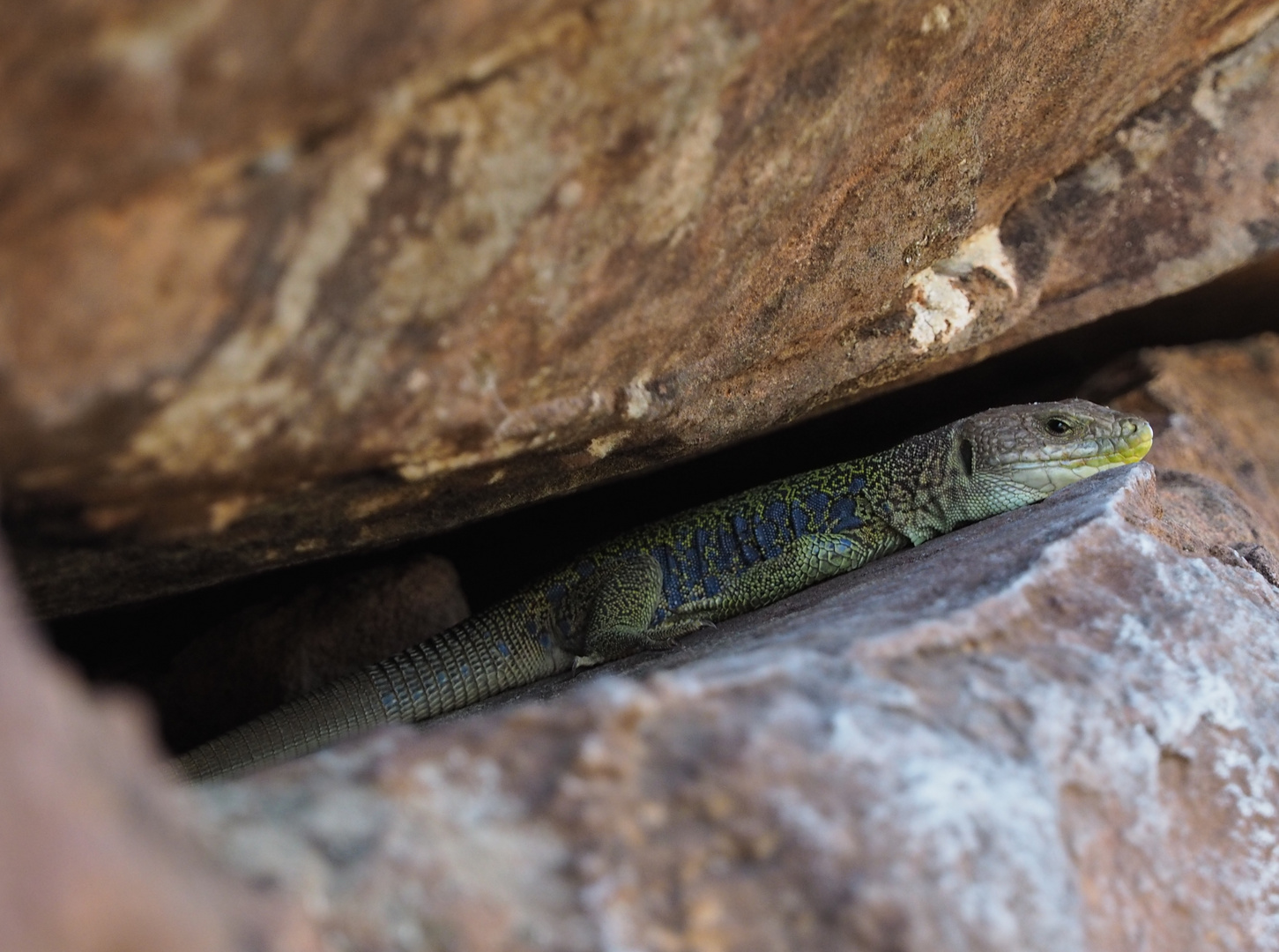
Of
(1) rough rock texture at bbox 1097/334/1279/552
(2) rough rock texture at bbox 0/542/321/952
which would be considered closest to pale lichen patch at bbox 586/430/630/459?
(2) rough rock texture at bbox 0/542/321/952

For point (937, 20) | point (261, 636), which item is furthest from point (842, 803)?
point (261, 636)

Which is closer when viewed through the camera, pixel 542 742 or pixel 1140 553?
pixel 542 742

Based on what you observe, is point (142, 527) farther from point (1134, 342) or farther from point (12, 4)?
point (1134, 342)

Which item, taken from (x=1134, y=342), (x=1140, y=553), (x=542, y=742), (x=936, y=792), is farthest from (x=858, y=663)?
(x=1134, y=342)

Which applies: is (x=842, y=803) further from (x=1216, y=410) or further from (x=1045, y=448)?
(x=1216, y=410)

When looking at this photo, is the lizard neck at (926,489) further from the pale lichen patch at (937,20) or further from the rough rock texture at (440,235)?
the pale lichen patch at (937,20)

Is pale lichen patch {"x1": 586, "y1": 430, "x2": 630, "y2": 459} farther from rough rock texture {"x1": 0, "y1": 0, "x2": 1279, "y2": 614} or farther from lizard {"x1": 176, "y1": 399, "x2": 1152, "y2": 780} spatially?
lizard {"x1": 176, "y1": 399, "x2": 1152, "y2": 780}
